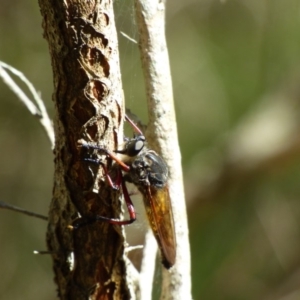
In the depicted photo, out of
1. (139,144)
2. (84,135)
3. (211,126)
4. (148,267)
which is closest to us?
(84,135)

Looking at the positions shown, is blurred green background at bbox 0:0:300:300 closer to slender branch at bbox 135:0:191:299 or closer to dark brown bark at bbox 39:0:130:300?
slender branch at bbox 135:0:191:299

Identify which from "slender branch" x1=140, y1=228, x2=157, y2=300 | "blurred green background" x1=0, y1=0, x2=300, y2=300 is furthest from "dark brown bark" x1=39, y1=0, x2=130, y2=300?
"blurred green background" x1=0, y1=0, x2=300, y2=300

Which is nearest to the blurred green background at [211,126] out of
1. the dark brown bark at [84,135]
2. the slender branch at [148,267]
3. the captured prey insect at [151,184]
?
the slender branch at [148,267]

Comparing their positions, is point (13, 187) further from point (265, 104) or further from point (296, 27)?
point (296, 27)

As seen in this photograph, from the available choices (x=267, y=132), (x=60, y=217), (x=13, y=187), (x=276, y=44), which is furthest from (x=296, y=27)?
(x=60, y=217)

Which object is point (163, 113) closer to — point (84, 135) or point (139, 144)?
point (139, 144)

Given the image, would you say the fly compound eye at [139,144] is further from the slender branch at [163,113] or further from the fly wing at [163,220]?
the fly wing at [163,220]

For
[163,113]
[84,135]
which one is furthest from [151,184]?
[84,135]
